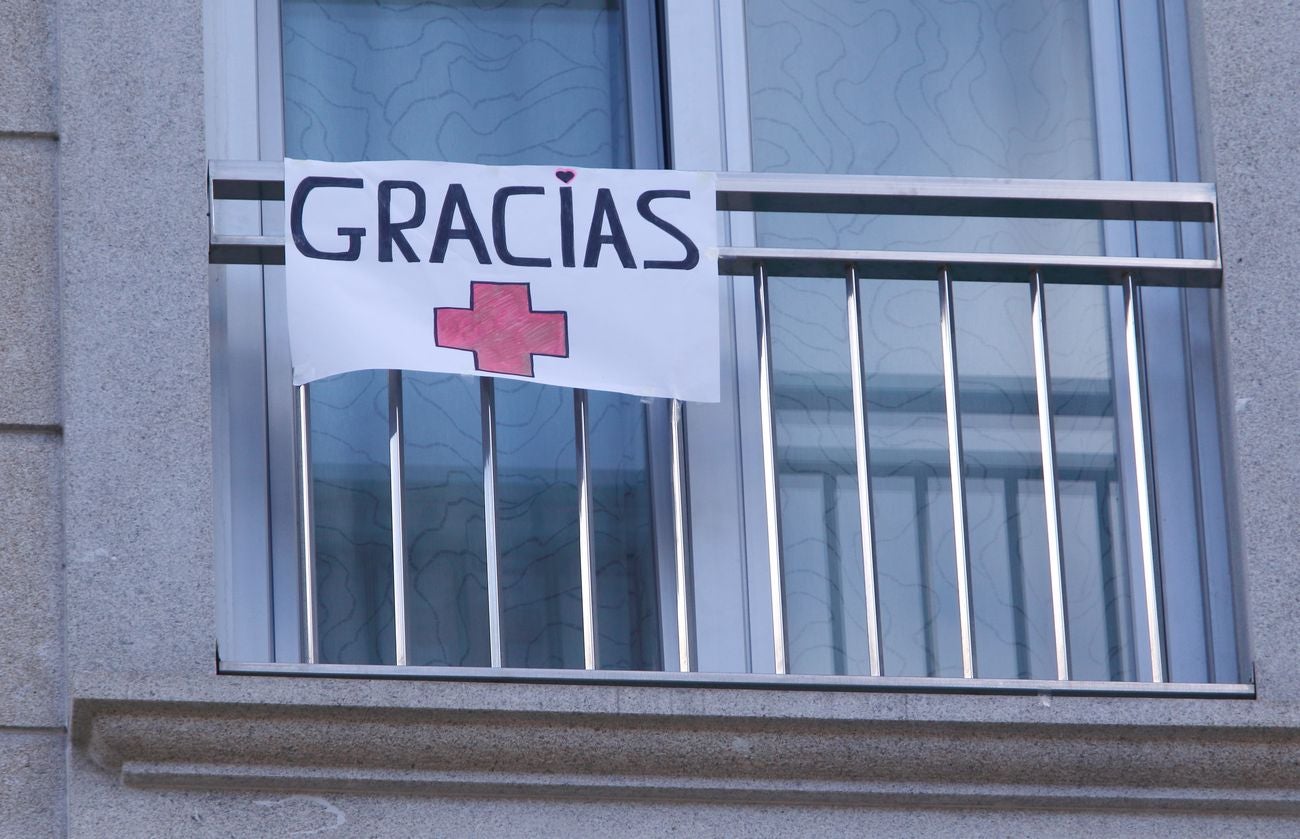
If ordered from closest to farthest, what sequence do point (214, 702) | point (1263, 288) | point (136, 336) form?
point (214, 702) < point (136, 336) < point (1263, 288)

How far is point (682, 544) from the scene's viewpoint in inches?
204

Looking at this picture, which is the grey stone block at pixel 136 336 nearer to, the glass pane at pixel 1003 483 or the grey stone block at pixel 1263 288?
the glass pane at pixel 1003 483

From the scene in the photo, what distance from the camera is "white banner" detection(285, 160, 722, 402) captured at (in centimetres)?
512

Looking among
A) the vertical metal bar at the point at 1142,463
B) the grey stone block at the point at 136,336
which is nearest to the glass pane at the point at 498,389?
the grey stone block at the point at 136,336

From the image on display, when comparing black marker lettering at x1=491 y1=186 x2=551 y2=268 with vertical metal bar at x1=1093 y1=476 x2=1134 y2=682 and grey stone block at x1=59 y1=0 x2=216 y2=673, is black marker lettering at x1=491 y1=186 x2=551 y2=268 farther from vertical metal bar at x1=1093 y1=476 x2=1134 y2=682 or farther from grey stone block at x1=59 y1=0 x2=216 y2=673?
vertical metal bar at x1=1093 y1=476 x2=1134 y2=682

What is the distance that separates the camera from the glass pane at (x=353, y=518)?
5.32 meters

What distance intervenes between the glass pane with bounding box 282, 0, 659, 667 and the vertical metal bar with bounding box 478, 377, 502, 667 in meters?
0.18

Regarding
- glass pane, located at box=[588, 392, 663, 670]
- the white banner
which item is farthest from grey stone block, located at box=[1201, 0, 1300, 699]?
glass pane, located at box=[588, 392, 663, 670]

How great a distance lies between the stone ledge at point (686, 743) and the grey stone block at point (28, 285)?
2.31ft

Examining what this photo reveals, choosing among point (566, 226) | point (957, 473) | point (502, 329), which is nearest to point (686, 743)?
point (957, 473)

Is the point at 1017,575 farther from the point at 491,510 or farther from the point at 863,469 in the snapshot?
the point at 491,510

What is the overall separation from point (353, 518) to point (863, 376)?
120cm

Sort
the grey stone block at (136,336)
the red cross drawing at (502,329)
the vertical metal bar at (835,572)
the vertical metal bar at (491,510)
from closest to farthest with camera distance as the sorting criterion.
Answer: the grey stone block at (136,336) < the vertical metal bar at (491,510) < the red cross drawing at (502,329) < the vertical metal bar at (835,572)

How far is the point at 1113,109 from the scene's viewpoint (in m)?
5.90
